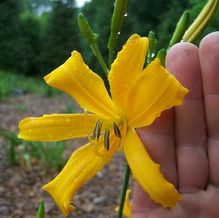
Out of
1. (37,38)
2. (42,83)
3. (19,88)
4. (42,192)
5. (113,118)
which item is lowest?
(42,83)

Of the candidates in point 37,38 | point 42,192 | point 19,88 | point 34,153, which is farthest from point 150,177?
point 37,38

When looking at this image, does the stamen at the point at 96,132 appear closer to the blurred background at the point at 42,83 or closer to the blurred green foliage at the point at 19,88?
the blurred background at the point at 42,83

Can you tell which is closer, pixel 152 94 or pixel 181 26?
pixel 152 94

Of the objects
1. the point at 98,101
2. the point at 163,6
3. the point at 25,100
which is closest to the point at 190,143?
the point at 98,101

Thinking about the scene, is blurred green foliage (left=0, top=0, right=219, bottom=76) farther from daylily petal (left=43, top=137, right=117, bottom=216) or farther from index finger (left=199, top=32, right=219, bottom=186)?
daylily petal (left=43, top=137, right=117, bottom=216)

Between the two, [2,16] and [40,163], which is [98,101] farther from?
[2,16]

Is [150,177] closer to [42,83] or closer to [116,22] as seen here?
[116,22]

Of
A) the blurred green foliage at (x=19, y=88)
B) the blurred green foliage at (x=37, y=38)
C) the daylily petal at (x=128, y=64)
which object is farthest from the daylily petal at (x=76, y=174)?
the blurred green foliage at (x=37, y=38)
